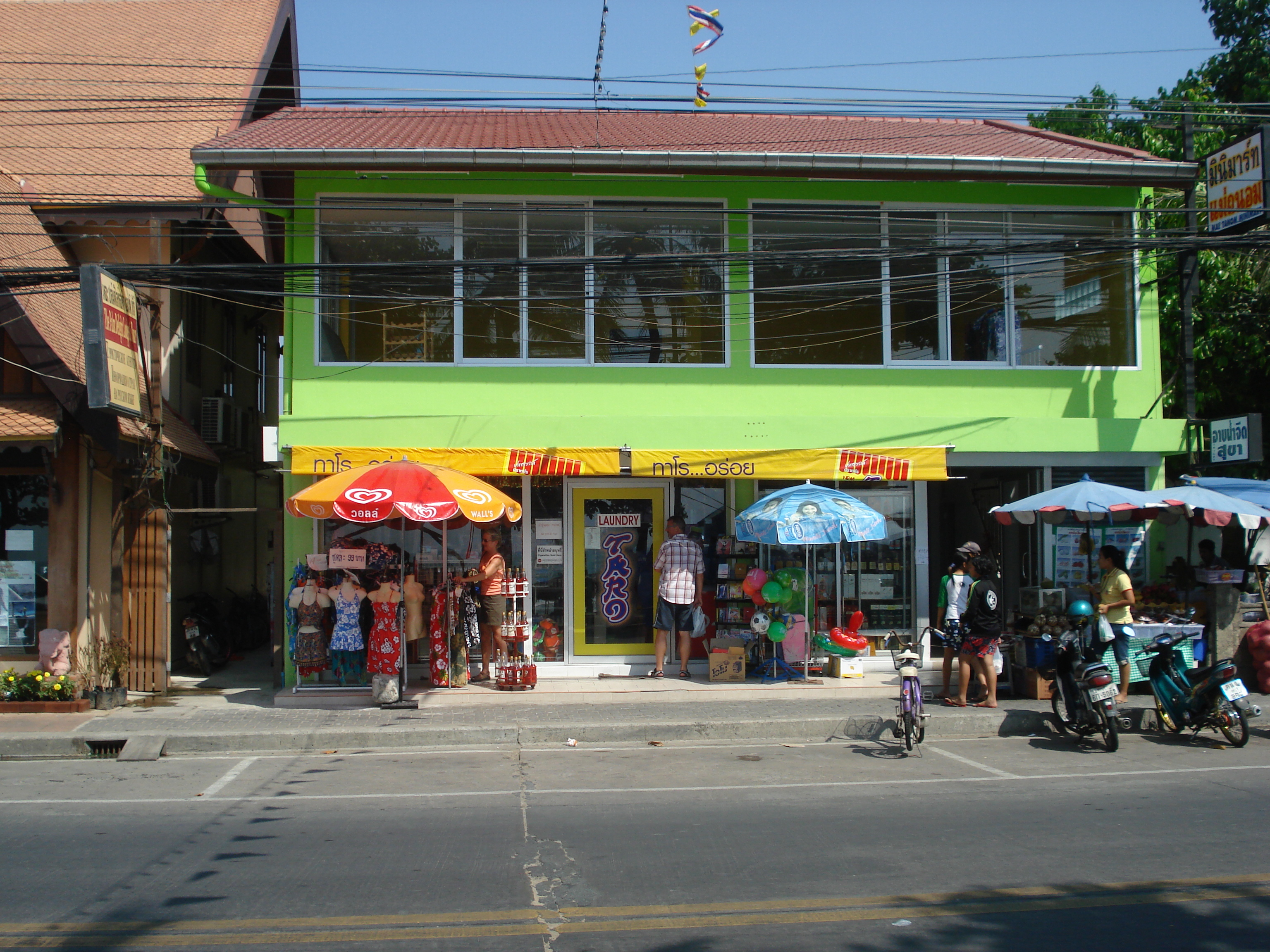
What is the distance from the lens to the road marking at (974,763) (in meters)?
8.48

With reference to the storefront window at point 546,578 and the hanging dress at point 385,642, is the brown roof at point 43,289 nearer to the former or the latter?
the hanging dress at point 385,642

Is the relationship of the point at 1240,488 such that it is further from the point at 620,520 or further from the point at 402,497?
the point at 402,497

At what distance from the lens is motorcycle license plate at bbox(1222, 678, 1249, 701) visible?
9.24m

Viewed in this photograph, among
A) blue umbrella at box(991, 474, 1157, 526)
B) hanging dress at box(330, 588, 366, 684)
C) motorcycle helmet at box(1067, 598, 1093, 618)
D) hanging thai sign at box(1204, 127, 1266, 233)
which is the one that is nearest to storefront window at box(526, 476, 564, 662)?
hanging dress at box(330, 588, 366, 684)

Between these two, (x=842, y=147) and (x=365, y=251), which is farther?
(x=842, y=147)

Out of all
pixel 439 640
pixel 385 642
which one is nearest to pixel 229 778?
pixel 385 642

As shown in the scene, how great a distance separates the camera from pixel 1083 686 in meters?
9.45

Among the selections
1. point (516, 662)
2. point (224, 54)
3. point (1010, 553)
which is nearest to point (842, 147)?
point (1010, 553)

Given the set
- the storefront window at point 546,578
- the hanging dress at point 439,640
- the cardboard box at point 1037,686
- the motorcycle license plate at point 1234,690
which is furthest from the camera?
Result: the storefront window at point 546,578

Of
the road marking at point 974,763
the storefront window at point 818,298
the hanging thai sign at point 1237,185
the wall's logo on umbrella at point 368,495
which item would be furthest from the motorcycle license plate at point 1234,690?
the wall's logo on umbrella at point 368,495

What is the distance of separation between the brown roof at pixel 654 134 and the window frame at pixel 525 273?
66cm

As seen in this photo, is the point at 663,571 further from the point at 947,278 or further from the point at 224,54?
the point at 224,54

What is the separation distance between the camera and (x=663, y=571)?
1249cm

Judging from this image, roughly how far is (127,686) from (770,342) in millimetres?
9503
